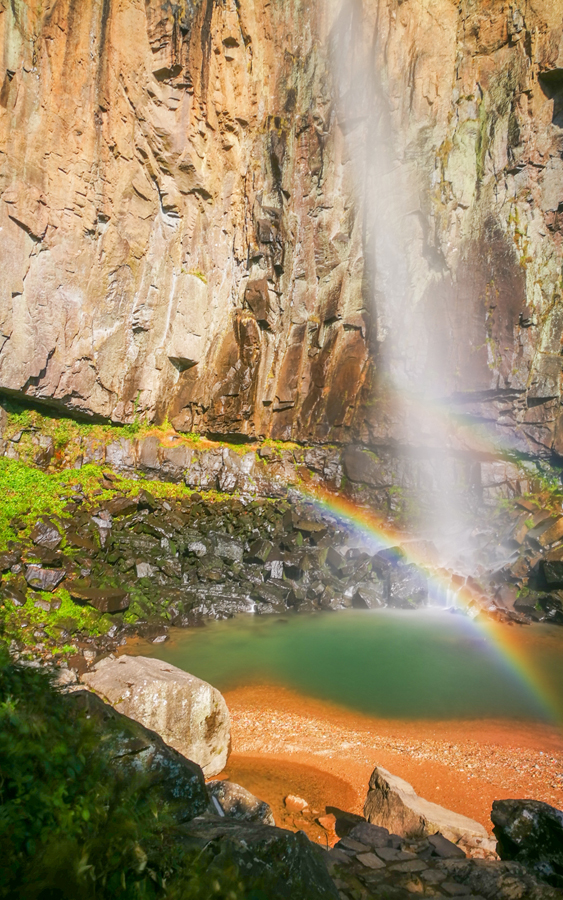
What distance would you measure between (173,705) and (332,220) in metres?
20.9

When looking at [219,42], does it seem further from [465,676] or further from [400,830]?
[400,830]

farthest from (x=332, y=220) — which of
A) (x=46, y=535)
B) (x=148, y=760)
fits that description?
(x=148, y=760)

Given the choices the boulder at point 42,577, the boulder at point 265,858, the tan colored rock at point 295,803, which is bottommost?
the tan colored rock at point 295,803

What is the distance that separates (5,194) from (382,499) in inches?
658

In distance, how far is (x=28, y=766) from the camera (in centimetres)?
248

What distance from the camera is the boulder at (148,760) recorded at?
3291mm

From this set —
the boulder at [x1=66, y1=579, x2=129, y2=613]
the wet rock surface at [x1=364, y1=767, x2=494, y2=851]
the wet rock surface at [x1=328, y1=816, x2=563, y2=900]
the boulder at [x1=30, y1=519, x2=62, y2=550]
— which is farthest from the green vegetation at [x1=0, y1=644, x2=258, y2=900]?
the boulder at [x1=30, y1=519, x2=62, y2=550]

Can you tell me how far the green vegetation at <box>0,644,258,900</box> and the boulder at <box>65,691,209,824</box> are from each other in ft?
0.55

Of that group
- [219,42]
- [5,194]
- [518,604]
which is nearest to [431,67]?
[219,42]

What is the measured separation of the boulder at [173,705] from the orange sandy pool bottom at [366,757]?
401mm

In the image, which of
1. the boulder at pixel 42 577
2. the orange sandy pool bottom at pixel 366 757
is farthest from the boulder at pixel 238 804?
the boulder at pixel 42 577

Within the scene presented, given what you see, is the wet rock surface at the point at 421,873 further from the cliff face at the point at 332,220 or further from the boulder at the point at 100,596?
the cliff face at the point at 332,220

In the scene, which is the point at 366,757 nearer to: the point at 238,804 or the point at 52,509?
the point at 238,804

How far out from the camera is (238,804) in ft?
14.7
